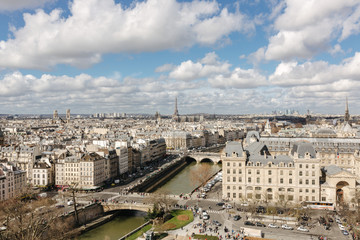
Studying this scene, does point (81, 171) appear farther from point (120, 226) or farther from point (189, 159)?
point (189, 159)

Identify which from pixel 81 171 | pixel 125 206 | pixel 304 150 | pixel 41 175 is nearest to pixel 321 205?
pixel 304 150

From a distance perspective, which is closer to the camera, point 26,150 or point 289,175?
point 289,175

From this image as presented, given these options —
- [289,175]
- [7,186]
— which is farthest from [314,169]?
[7,186]

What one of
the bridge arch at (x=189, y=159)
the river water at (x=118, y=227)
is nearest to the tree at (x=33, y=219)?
the river water at (x=118, y=227)

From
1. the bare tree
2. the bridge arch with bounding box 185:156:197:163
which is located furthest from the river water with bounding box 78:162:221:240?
the bridge arch with bounding box 185:156:197:163

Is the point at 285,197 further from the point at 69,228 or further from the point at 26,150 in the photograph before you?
the point at 26,150

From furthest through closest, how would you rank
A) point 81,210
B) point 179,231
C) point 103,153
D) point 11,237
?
point 103,153, point 81,210, point 179,231, point 11,237

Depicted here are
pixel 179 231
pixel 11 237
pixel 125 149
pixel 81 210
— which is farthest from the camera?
pixel 125 149

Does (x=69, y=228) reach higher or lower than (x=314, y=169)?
lower
